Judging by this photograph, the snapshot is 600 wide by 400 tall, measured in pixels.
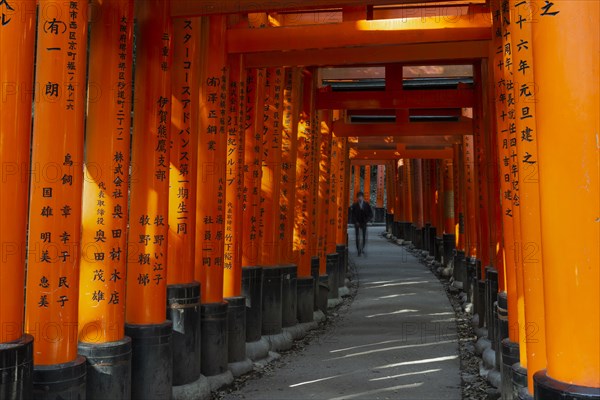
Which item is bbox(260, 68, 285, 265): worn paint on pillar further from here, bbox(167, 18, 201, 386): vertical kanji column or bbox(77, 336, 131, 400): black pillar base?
bbox(77, 336, 131, 400): black pillar base

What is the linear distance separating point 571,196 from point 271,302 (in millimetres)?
4661

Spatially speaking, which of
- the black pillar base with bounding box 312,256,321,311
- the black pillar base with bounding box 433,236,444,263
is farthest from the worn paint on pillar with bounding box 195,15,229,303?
the black pillar base with bounding box 433,236,444,263

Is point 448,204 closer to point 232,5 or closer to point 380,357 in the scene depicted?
point 380,357

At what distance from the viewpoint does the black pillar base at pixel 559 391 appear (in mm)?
1896

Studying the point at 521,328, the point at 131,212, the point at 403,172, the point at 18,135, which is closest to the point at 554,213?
the point at 521,328

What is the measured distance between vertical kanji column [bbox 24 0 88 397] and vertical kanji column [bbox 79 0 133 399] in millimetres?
329

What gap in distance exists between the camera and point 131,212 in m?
4.07

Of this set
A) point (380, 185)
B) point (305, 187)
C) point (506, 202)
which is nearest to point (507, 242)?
point (506, 202)

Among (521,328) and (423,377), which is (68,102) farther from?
(423,377)

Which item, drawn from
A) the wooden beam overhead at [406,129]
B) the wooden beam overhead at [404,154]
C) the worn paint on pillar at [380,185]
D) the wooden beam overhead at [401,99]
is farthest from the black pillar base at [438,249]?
the worn paint on pillar at [380,185]

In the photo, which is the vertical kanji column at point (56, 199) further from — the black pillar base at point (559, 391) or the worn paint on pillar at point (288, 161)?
the worn paint on pillar at point (288, 161)

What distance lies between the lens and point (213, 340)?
4.83 metres

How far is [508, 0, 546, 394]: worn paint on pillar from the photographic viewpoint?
8.70 ft

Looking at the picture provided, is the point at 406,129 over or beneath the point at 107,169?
over
